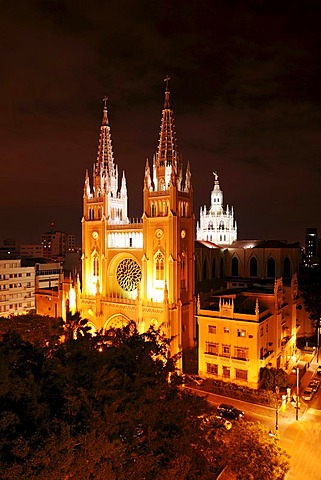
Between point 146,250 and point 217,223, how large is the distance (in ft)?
104

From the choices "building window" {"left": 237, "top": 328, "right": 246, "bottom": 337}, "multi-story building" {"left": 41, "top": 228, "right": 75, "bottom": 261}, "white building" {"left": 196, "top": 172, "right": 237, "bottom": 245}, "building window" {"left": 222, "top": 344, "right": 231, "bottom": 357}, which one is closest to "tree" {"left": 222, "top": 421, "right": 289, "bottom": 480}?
"building window" {"left": 237, "top": 328, "right": 246, "bottom": 337}

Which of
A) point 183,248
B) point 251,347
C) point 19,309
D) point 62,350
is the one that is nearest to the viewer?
point 62,350

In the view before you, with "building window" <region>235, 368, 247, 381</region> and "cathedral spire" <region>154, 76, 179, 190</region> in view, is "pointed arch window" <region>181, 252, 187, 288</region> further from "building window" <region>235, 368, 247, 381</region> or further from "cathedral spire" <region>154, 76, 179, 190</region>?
"building window" <region>235, 368, 247, 381</region>

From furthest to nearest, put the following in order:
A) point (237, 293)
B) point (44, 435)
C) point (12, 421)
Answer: point (237, 293) < point (44, 435) < point (12, 421)

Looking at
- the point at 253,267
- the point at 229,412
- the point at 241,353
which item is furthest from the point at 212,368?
the point at 253,267

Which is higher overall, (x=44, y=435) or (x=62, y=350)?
(x=62, y=350)

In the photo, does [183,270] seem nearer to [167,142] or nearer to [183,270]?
[183,270]

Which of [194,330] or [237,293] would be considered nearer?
[237,293]

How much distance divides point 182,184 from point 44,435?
31621 millimetres

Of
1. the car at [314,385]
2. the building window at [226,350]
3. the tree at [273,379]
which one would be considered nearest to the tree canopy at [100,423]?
the tree at [273,379]

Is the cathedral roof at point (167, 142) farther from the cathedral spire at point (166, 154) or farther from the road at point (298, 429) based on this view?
the road at point (298, 429)

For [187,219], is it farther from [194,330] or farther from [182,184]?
[194,330]

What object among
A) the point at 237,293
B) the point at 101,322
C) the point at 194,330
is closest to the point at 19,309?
the point at 101,322

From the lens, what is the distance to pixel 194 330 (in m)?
41.2
